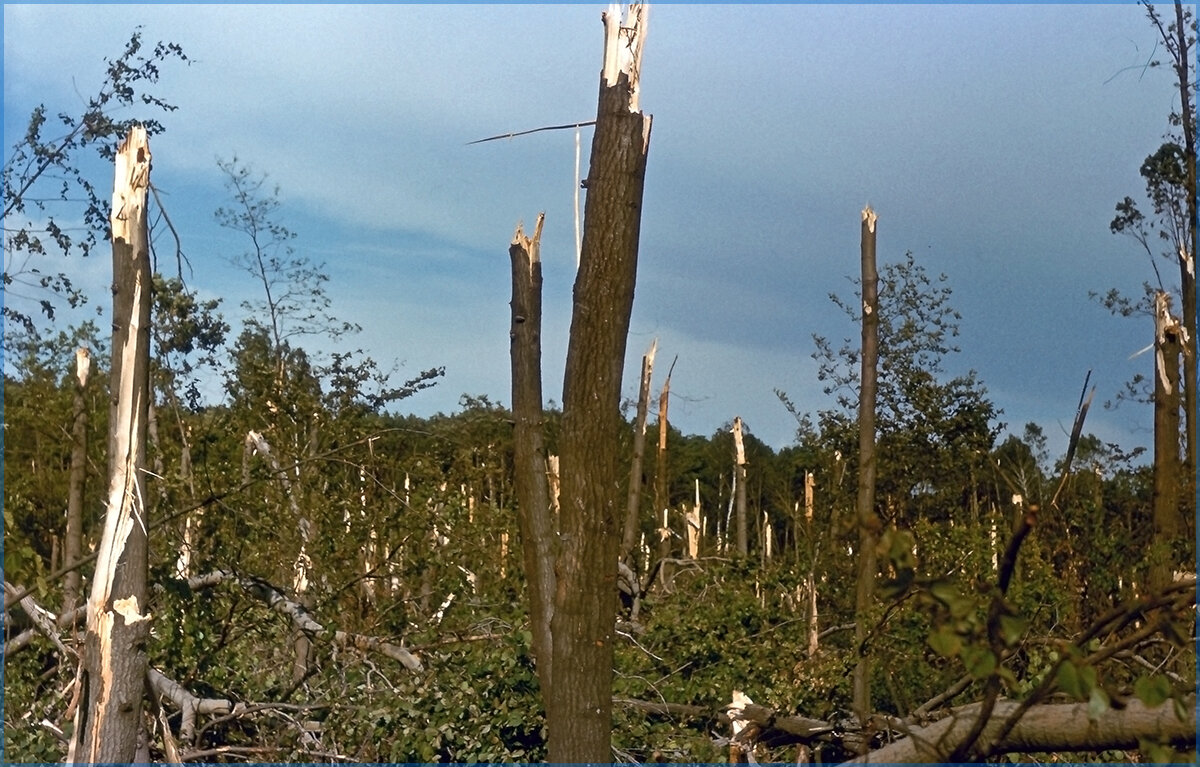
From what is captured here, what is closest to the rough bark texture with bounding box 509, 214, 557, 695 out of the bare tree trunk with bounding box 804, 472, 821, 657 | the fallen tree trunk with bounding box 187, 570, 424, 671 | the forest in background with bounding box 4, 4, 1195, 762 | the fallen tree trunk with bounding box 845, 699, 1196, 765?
the forest in background with bounding box 4, 4, 1195, 762

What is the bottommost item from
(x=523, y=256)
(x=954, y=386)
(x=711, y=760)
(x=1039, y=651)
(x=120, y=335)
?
(x=711, y=760)

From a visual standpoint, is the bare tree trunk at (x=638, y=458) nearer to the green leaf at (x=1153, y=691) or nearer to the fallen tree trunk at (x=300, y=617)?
the fallen tree trunk at (x=300, y=617)

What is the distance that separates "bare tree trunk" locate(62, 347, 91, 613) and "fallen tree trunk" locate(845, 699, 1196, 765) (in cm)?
584

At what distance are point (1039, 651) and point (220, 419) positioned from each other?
505 centimetres

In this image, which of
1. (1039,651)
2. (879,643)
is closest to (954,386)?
(879,643)

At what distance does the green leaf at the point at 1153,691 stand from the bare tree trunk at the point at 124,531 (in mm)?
3820

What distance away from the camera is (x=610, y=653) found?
3.18 m

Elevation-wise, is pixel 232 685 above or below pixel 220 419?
below

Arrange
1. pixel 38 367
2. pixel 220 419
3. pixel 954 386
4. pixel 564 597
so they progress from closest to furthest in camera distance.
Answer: pixel 564 597, pixel 220 419, pixel 38 367, pixel 954 386

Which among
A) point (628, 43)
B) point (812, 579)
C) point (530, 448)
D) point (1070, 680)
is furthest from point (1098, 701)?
point (812, 579)

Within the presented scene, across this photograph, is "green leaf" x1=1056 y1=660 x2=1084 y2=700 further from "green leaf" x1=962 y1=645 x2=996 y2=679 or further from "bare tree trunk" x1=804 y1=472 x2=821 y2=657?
"bare tree trunk" x1=804 y1=472 x2=821 y2=657

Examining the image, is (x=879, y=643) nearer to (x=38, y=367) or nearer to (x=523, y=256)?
(x=523, y=256)

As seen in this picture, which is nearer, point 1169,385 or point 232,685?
point 232,685

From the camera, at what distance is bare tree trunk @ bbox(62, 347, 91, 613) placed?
7359mm
